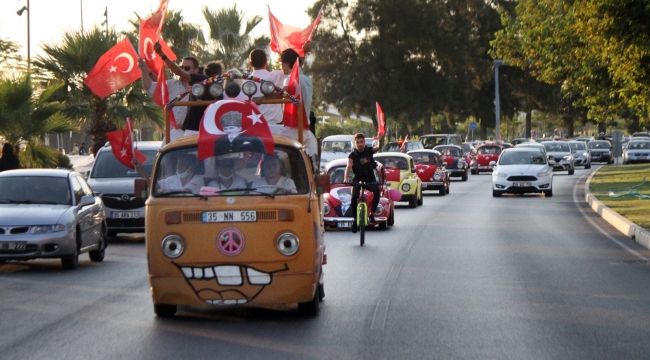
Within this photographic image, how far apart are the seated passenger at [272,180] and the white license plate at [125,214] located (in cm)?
996

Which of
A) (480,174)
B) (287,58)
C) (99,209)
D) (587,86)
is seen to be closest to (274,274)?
(287,58)

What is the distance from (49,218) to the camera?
1537cm

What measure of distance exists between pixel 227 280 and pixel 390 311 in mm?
1915

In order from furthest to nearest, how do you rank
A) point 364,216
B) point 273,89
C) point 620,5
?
point 620,5
point 364,216
point 273,89

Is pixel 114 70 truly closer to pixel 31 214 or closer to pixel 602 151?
pixel 31 214

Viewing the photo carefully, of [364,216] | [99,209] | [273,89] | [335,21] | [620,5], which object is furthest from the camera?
[335,21]

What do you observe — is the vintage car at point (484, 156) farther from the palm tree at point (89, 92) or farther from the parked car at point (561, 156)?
the palm tree at point (89, 92)

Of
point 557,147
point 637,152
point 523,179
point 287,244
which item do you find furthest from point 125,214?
A: point 637,152

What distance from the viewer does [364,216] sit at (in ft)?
61.1

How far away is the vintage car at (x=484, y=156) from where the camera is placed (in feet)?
183

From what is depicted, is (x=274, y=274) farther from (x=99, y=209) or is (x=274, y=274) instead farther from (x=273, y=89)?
(x=99, y=209)

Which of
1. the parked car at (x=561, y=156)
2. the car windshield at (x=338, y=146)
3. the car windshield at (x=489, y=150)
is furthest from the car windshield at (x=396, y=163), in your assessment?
the car windshield at (x=489, y=150)

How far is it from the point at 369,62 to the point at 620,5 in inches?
1993

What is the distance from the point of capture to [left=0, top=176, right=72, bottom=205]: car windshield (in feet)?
53.3
